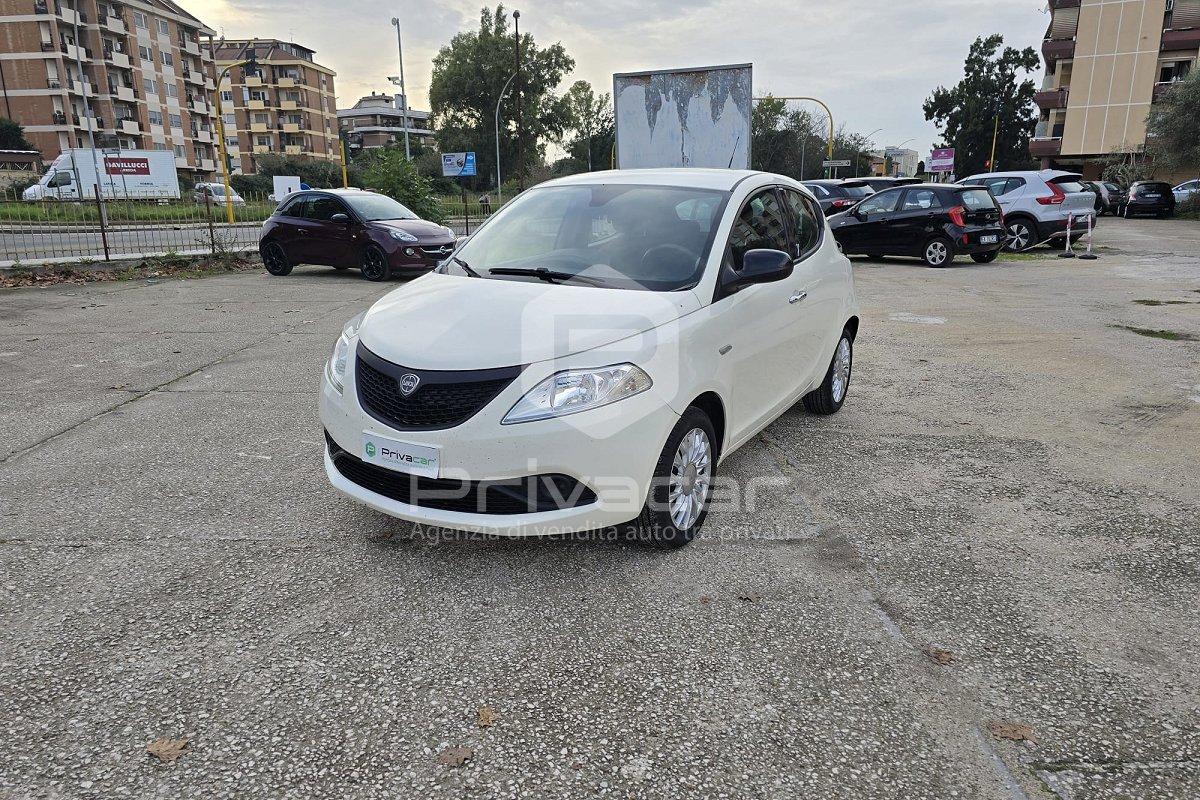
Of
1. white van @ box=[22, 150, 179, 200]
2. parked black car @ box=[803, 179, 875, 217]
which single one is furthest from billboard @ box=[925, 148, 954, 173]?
white van @ box=[22, 150, 179, 200]

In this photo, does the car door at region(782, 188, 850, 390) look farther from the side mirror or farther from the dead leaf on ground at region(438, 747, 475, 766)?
the dead leaf on ground at region(438, 747, 475, 766)

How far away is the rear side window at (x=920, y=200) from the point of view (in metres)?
15.3

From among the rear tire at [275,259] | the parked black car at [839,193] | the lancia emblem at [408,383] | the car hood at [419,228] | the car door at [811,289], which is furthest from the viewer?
the parked black car at [839,193]

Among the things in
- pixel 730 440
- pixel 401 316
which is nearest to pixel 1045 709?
pixel 730 440

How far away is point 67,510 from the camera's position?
4008mm

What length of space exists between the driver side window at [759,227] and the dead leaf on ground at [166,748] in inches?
121

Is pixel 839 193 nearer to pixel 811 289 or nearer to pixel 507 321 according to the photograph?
pixel 811 289

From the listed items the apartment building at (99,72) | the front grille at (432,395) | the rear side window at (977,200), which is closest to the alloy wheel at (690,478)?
the front grille at (432,395)

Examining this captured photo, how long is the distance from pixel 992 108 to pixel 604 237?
76274 mm

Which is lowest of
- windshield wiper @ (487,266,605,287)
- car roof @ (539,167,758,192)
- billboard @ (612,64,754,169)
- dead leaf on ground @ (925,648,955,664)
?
dead leaf on ground @ (925,648,955,664)

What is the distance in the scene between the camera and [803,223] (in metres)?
5.07

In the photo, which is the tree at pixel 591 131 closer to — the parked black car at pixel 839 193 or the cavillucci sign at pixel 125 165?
the cavillucci sign at pixel 125 165

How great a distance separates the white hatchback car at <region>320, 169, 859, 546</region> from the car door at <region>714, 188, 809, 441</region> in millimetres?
15

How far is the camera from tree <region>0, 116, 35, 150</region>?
57.2 meters
